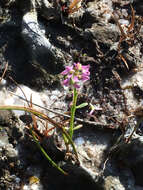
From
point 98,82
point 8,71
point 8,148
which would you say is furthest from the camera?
point 98,82

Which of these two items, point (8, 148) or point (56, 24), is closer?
point (8, 148)

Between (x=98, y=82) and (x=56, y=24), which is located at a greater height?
(x=56, y=24)

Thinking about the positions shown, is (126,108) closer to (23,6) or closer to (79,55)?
(79,55)

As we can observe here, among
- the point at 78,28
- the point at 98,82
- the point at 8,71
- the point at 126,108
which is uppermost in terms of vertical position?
the point at 78,28

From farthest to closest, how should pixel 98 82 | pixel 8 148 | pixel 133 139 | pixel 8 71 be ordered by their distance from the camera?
pixel 98 82
pixel 8 71
pixel 133 139
pixel 8 148

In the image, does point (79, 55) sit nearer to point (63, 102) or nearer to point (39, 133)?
point (63, 102)

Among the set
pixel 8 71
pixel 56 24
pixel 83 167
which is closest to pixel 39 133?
pixel 83 167
